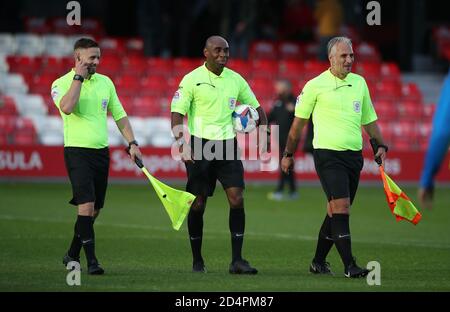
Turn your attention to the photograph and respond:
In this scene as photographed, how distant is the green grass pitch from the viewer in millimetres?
10859

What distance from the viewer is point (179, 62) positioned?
28219mm

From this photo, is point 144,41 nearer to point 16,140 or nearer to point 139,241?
point 16,140

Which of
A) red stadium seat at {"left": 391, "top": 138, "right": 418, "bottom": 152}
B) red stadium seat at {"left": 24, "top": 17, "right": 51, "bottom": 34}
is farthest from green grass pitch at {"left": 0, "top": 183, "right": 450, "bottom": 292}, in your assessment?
red stadium seat at {"left": 24, "top": 17, "right": 51, "bottom": 34}

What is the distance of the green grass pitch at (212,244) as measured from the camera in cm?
1086

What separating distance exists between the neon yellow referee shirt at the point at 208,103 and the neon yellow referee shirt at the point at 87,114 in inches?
29.9

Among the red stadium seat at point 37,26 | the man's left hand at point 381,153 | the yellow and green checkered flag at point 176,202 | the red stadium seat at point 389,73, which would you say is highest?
the red stadium seat at point 37,26

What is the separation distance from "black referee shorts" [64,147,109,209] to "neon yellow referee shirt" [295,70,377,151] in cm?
210

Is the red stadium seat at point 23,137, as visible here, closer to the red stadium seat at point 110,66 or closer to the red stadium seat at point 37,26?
the red stadium seat at point 110,66

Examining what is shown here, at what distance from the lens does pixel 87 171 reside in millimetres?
11391

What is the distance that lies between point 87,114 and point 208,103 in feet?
4.19

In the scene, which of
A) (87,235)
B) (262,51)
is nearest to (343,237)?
(87,235)

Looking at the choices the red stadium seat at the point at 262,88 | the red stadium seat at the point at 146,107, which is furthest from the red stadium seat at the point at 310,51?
the red stadium seat at the point at 146,107

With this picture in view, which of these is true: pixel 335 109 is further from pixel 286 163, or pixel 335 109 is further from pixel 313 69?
pixel 313 69
